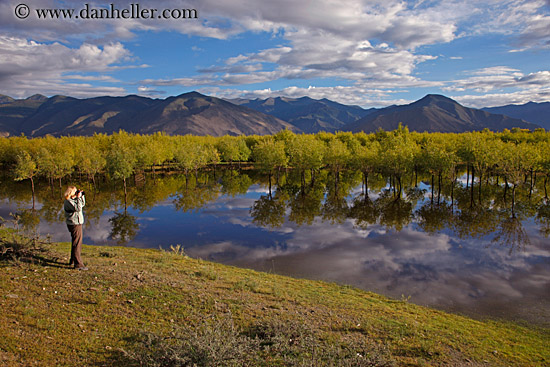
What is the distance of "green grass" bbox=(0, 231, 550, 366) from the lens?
8320 millimetres

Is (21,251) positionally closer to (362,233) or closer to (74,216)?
(74,216)

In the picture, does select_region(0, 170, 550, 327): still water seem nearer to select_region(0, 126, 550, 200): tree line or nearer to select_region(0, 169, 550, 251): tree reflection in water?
select_region(0, 169, 550, 251): tree reflection in water

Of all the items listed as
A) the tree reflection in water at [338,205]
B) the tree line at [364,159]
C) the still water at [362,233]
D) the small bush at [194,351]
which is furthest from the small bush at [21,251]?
the tree line at [364,159]

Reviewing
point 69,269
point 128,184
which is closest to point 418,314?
point 69,269

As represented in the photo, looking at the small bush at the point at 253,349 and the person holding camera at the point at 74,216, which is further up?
the person holding camera at the point at 74,216

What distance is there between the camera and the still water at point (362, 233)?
66.0ft

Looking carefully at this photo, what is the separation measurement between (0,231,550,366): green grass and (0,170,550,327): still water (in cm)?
358

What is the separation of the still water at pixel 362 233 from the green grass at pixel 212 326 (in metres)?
3.58

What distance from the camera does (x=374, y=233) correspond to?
107 feet

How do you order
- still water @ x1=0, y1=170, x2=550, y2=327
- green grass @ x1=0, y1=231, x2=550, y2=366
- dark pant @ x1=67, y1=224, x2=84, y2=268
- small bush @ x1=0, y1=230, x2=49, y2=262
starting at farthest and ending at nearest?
still water @ x1=0, y1=170, x2=550, y2=327
dark pant @ x1=67, y1=224, x2=84, y2=268
small bush @ x1=0, y1=230, x2=49, y2=262
green grass @ x1=0, y1=231, x2=550, y2=366

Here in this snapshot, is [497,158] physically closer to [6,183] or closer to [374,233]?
[374,233]

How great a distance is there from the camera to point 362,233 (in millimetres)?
32406

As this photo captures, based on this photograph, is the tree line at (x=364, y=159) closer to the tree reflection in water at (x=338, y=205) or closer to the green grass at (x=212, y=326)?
the tree reflection in water at (x=338, y=205)

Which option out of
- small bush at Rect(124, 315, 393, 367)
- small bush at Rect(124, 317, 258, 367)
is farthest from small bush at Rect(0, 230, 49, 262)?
small bush at Rect(124, 317, 258, 367)
